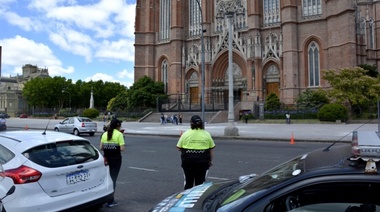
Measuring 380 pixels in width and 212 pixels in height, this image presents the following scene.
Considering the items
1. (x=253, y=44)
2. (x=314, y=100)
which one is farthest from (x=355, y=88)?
(x=253, y=44)

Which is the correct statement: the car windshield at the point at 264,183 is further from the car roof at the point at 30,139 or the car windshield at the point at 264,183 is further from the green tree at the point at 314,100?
the green tree at the point at 314,100

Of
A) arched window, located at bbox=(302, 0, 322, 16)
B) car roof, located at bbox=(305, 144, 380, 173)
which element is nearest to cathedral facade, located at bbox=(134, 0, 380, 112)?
arched window, located at bbox=(302, 0, 322, 16)

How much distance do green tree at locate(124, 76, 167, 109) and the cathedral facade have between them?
253 centimetres

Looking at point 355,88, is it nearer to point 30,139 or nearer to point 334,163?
point 30,139

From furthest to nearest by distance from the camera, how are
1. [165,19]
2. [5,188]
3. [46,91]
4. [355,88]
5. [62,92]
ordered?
[62,92], [46,91], [165,19], [355,88], [5,188]

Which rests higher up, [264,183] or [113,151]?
[264,183]

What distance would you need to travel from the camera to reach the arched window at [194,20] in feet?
169

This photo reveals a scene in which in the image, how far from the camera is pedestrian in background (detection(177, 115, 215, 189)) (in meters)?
5.09

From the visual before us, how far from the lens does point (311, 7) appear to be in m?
42.3

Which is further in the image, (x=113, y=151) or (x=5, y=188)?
(x=113, y=151)

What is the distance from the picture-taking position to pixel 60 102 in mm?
87875

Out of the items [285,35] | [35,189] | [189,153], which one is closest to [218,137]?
[189,153]

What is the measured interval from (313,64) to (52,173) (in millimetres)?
42758

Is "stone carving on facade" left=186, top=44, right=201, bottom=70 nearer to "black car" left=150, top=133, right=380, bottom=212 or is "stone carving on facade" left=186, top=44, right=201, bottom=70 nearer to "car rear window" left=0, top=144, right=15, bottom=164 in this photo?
"car rear window" left=0, top=144, right=15, bottom=164
